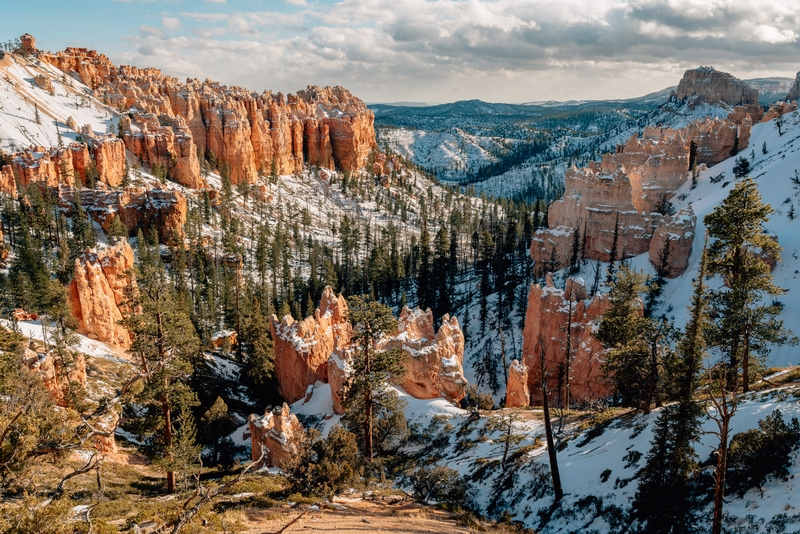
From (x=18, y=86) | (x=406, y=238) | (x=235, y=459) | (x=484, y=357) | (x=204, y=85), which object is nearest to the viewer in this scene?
(x=235, y=459)

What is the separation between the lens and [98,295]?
139 feet

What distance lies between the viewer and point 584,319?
40.9 m

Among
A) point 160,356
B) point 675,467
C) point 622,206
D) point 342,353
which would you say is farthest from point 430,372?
point 622,206

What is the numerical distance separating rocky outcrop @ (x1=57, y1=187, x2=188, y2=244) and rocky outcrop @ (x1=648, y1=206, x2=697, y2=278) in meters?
67.5

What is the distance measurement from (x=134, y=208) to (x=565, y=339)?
6936cm

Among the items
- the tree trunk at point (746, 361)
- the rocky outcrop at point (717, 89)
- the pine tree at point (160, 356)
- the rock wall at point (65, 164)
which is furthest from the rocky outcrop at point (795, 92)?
the pine tree at point (160, 356)

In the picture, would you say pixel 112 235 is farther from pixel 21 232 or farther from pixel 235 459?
pixel 235 459

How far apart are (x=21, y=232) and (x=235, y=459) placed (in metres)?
54.3

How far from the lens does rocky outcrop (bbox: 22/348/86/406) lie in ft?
87.4

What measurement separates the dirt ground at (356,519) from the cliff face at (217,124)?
95124mm

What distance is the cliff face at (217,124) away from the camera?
324 feet

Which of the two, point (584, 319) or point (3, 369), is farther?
point (584, 319)

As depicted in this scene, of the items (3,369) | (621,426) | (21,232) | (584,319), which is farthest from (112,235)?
(621,426)

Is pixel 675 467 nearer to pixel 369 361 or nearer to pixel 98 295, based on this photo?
pixel 369 361
